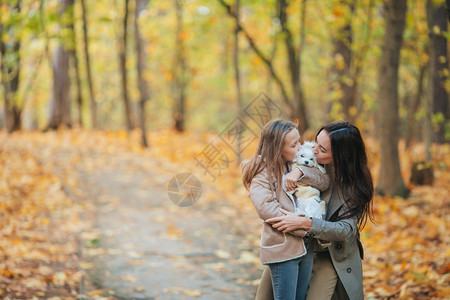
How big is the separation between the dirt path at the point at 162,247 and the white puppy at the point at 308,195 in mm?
2496

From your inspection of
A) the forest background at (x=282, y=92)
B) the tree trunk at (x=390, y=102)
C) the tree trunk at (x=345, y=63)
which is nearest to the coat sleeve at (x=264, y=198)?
the forest background at (x=282, y=92)

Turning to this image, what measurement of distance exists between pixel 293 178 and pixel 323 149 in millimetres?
301

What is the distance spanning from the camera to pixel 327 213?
3.19 meters

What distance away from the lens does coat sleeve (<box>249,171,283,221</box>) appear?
3033 millimetres

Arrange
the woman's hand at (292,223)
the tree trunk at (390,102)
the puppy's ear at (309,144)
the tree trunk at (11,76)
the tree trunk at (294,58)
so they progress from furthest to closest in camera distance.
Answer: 1. the tree trunk at (11,76)
2. the tree trunk at (294,58)
3. the tree trunk at (390,102)
4. the puppy's ear at (309,144)
5. the woman's hand at (292,223)

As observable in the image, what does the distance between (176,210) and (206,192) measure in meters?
1.54

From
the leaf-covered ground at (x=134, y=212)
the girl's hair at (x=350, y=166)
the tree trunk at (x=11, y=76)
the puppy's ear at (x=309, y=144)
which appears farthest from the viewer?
the tree trunk at (x=11, y=76)

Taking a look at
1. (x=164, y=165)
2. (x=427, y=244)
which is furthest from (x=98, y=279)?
(x=164, y=165)

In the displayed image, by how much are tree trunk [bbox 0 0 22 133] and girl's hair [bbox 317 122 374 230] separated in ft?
34.5

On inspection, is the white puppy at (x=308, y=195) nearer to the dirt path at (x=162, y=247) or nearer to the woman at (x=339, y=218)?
the woman at (x=339, y=218)

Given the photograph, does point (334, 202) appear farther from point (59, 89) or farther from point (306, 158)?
point (59, 89)

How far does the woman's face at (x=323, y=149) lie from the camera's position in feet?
10.2

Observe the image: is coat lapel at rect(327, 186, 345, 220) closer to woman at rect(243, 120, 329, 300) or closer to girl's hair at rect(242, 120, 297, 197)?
woman at rect(243, 120, 329, 300)

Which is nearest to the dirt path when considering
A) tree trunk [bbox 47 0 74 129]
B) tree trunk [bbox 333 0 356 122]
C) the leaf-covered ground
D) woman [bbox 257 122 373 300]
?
the leaf-covered ground
